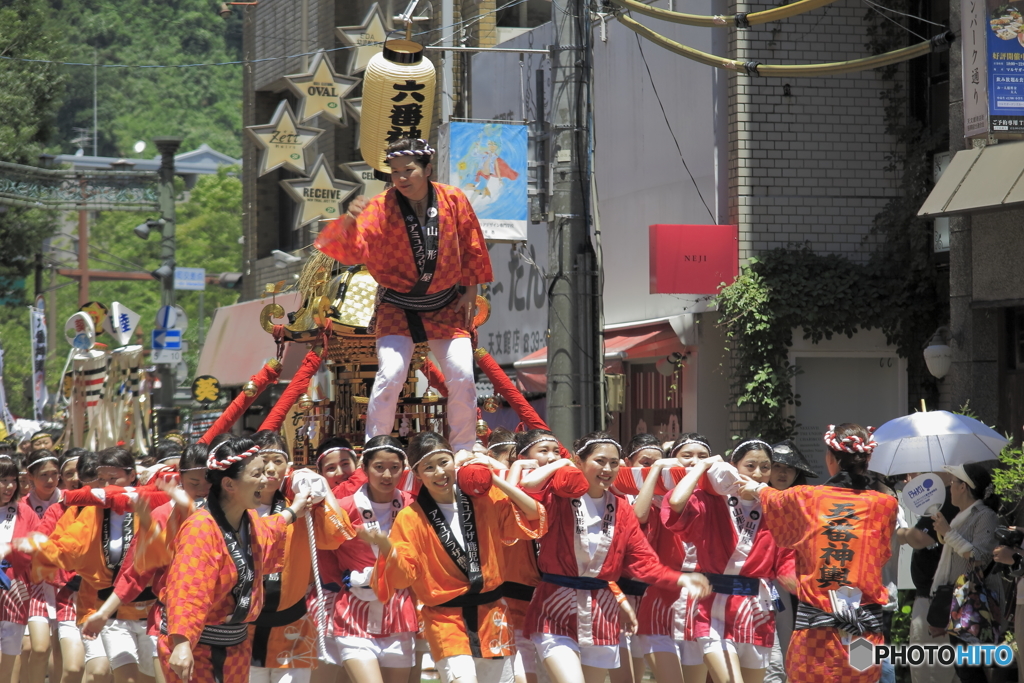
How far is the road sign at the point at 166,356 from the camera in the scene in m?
22.2

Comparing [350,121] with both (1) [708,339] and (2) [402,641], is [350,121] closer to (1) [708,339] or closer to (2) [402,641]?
(1) [708,339]

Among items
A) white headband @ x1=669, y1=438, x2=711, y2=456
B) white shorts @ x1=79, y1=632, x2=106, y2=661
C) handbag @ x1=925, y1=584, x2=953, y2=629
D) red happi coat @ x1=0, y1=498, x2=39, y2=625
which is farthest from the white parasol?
red happi coat @ x1=0, y1=498, x2=39, y2=625

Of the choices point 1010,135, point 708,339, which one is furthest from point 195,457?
point 708,339

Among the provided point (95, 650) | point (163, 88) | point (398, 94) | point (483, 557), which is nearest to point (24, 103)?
point (398, 94)

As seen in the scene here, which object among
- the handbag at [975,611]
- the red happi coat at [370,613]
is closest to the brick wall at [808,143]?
the handbag at [975,611]

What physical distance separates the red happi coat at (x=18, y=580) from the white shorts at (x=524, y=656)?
327 centimetres

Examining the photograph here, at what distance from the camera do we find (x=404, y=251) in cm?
804

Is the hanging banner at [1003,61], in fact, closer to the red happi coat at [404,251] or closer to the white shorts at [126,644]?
the red happi coat at [404,251]

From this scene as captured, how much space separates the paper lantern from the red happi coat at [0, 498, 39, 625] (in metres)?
3.85

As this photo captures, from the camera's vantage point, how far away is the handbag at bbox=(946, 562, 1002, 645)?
8.21 metres

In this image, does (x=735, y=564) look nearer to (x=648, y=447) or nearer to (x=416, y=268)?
(x=648, y=447)

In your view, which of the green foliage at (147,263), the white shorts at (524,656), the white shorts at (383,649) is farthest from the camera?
the green foliage at (147,263)

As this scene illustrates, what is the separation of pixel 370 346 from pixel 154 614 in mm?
4476

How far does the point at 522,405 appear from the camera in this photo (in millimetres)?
9805
